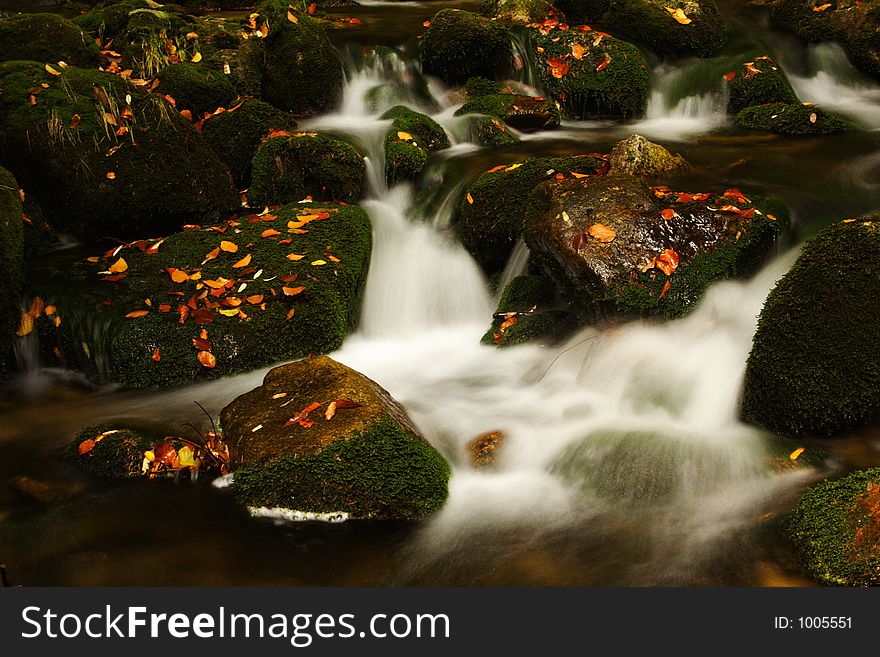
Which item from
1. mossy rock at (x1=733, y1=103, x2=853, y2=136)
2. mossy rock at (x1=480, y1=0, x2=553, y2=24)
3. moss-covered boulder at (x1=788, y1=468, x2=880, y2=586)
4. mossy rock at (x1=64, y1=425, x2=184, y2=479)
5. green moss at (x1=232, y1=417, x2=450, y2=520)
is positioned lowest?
mossy rock at (x1=64, y1=425, x2=184, y2=479)

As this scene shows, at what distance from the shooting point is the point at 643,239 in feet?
21.0

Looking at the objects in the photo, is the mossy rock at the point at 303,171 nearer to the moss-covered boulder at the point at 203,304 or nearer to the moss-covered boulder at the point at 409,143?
the moss-covered boulder at the point at 409,143

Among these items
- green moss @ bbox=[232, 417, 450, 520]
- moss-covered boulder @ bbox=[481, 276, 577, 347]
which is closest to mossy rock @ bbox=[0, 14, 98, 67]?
moss-covered boulder @ bbox=[481, 276, 577, 347]

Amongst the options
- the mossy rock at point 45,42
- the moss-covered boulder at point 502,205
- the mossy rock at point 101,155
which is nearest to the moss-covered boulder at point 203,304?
the mossy rock at point 101,155

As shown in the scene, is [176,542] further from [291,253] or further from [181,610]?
[291,253]

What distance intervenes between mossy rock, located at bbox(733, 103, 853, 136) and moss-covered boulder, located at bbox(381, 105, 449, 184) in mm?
3753

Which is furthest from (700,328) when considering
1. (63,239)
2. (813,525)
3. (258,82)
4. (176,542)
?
(258,82)

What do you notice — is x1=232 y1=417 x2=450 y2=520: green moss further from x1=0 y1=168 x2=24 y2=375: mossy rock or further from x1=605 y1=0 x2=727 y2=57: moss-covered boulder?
x1=605 y1=0 x2=727 y2=57: moss-covered boulder

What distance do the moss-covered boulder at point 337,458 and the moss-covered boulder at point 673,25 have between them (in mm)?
8744

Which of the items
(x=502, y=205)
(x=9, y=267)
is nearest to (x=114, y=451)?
(x=9, y=267)

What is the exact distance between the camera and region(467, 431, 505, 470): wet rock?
5402 mm

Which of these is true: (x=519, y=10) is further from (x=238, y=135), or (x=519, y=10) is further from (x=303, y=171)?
(x=303, y=171)

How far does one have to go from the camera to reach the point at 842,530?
13.8ft

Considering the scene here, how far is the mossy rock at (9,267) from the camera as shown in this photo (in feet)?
21.5
